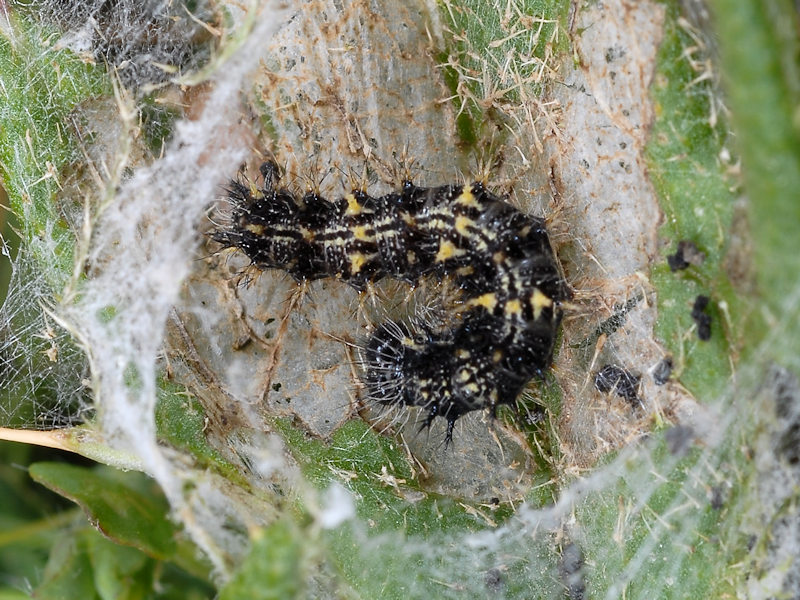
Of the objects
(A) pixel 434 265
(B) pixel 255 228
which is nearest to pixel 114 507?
(B) pixel 255 228

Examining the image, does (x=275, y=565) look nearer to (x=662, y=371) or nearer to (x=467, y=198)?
(x=662, y=371)

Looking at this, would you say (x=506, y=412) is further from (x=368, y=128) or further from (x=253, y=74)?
(x=253, y=74)

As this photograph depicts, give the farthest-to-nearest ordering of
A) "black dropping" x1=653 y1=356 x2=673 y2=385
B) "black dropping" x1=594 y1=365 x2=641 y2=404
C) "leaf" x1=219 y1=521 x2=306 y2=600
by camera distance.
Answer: "black dropping" x1=594 y1=365 x2=641 y2=404
"black dropping" x1=653 y1=356 x2=673 y2=385
"leaf" x1=219 y1=521 x2=306 y2=600

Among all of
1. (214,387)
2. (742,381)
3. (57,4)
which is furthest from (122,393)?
(742,381)

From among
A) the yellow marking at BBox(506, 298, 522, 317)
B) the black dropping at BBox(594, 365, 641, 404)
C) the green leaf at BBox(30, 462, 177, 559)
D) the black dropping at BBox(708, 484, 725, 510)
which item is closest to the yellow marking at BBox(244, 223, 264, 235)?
the yellow marking at BBox(506, 298, 522, 317)

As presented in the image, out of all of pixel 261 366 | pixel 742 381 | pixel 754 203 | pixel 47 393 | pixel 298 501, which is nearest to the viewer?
pixel 754 203

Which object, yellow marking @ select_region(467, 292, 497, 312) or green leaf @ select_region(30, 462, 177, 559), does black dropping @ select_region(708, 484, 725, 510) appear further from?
green leaf @ select_region(30, 462, 177, 559)
